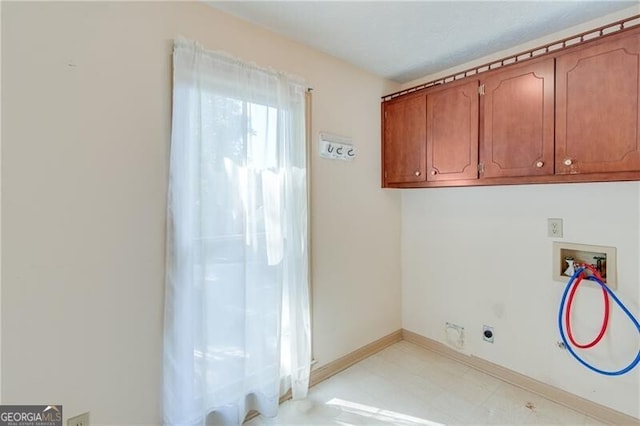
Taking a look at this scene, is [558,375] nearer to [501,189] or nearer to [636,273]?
[636,273]

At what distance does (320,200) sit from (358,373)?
141cm

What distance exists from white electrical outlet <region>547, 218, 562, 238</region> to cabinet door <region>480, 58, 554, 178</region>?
0.45 metres

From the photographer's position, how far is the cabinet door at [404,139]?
8.03ft

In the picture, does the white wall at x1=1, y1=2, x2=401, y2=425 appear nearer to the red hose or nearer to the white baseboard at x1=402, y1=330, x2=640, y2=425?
the white baseboard at x1=402, y1=330, x2=640, y2=425

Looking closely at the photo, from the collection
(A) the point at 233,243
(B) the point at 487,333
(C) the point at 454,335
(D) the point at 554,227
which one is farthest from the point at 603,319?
(A) the point at 233,243

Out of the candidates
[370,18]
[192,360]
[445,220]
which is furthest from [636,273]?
[192,360]

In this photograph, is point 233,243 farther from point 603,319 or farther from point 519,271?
point 603,319

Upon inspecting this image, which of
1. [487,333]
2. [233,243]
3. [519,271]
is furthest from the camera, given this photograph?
[487,333]

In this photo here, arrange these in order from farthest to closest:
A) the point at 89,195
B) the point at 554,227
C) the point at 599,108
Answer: the point at 554,227
the point at 599,108
the point at 89,195

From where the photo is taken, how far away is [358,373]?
2414 mm

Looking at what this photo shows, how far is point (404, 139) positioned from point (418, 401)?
Answer: 1.98 metres

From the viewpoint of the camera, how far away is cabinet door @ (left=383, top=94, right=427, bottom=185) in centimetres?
245

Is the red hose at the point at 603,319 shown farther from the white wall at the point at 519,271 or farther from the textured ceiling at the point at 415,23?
the textured ceiling at the point at 415,23

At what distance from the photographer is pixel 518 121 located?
75.1 inches
